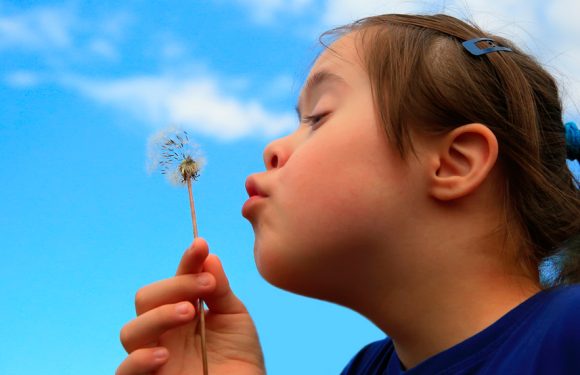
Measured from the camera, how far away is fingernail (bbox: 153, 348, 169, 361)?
183 centimetres

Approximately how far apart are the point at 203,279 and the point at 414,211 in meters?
0.65

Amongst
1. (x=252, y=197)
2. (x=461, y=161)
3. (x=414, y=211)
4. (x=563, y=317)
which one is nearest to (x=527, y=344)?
(x=563, y=317)

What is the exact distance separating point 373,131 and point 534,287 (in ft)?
2.01

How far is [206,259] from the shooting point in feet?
6.42

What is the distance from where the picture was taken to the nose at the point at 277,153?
1795 millimetres

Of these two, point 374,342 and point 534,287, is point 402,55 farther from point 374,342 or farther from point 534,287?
point 374,342

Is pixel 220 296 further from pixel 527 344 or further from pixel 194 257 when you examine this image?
pixel 527 344

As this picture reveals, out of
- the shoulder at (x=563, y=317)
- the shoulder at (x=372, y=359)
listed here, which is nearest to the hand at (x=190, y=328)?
the shoulder at (x=372, y=359)

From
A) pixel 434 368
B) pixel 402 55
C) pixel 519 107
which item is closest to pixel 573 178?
pixel 519 107

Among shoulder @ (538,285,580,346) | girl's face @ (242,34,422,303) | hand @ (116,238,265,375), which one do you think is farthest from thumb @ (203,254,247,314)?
shoulder @ (538,285,580,346)

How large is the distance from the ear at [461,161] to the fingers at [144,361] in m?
0.91

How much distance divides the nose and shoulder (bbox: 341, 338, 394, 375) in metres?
0.81

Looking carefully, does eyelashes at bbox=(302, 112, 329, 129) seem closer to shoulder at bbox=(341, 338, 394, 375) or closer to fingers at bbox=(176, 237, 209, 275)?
fingers at bbox=(176, 237, 209, 275)

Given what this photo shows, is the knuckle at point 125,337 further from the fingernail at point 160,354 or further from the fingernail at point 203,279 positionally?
the fingernail at point 203,279
